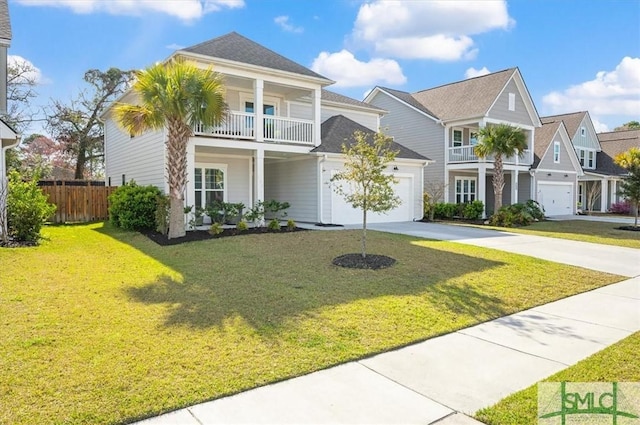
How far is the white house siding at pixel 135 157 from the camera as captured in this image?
15.7 m

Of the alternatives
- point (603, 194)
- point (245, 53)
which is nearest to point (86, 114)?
point (245, 53)

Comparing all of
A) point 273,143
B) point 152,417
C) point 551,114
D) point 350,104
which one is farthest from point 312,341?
point 551,114

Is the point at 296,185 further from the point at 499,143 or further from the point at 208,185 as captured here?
the point at 499,143

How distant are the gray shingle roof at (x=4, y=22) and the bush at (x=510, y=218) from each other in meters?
20.3

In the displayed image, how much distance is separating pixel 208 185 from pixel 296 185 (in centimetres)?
404

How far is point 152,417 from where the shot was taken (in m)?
3.28

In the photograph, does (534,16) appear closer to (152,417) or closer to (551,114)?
(152,417)

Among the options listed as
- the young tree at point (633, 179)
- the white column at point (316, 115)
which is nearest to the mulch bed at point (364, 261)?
the white column at point (316, 115)

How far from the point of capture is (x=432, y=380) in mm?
4039

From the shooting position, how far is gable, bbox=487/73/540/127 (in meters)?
24.9

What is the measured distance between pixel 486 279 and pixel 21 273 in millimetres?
9101

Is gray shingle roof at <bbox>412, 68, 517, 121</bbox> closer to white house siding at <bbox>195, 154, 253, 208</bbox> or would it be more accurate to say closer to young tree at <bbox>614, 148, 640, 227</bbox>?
young tree at <bbox>614, 148, 640, 227</bbox>

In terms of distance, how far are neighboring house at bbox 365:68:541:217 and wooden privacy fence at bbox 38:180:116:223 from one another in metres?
18.2

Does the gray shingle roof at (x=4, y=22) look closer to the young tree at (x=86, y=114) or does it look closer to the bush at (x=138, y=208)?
the bush at (x=138, y=208)
